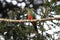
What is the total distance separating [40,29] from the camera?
1829 millimetres

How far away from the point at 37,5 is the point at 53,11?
0.43m

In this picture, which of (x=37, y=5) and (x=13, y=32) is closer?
(x=13, y=32)

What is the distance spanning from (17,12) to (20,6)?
0.13m

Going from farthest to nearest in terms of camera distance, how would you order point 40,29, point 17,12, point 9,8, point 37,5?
point 37,5
point 9,8
point 17,12
point 40,29

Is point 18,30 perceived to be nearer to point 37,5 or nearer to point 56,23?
point 56,23

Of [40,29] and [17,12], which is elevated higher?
[17,12]

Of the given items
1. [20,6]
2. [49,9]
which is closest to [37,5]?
[20,6]

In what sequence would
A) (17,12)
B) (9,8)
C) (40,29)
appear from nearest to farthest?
(40,29) → (17,12) → (9,8)

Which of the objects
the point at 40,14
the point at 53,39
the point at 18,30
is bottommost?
the point at 53,39

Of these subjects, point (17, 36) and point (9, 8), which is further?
point (9, 8)

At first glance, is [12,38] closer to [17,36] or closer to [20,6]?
[17,36]

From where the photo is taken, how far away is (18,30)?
1.89m

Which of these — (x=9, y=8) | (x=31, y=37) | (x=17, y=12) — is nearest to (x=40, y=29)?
(x=31, y=37)

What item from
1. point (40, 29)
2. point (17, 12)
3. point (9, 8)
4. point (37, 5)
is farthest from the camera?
point (37, 5)
